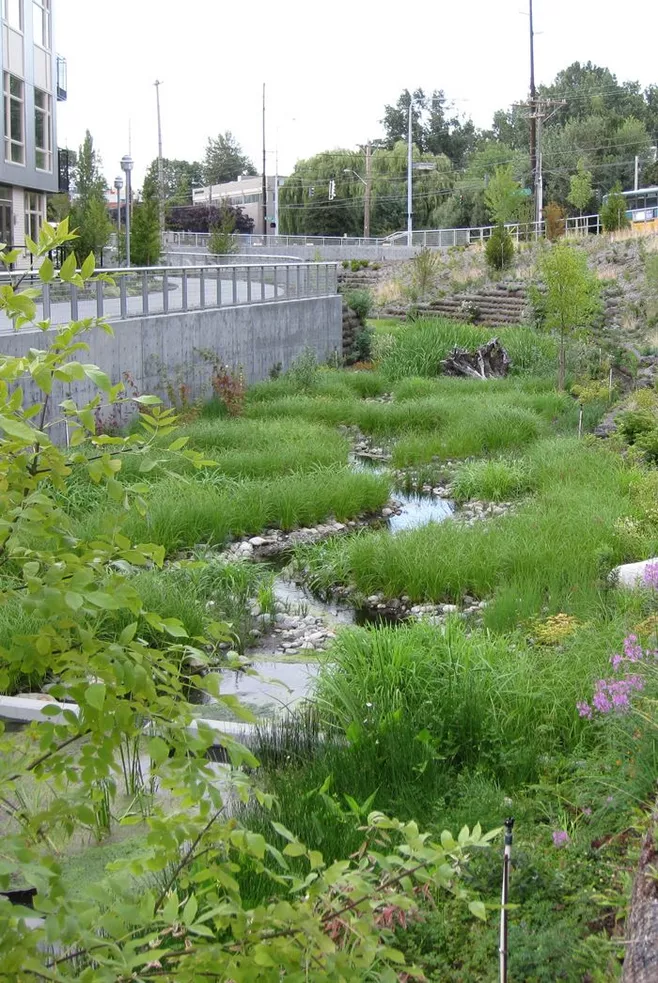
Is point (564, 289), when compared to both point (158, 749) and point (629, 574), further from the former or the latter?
point (158, 749)

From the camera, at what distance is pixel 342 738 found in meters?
5.95

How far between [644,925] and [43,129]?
3553 cm

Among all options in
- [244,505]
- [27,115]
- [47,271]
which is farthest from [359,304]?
[47,271]

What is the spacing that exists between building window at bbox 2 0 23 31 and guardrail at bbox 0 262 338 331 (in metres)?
11.0

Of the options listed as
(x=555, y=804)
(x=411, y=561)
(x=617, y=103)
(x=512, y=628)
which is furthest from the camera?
(x=617, y=103)

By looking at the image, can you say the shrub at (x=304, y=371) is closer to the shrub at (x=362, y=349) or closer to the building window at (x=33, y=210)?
the shrub at (x=362, y=349)

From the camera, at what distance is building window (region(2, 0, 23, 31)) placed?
3067 cm

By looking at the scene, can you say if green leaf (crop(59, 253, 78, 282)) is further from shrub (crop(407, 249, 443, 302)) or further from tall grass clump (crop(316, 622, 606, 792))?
shrub (crop(407, 249, 443, 302))

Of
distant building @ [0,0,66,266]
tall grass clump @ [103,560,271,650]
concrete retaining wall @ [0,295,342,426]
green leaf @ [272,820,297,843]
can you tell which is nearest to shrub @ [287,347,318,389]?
concrete retaining wall @ [0,295,342,426]

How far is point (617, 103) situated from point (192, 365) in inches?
3089

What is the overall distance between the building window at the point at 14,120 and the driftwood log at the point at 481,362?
14186mm

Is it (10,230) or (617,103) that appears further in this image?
(617,103)

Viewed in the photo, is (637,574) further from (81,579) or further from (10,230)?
(10,230)

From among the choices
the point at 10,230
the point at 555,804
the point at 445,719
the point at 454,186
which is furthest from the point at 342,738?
the point at 454,186
